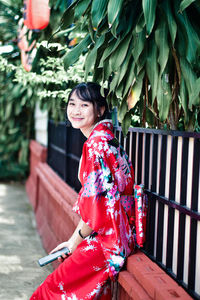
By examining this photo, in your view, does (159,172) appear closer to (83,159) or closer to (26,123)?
(83,159)

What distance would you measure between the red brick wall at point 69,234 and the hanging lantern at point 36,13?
2.07 metres

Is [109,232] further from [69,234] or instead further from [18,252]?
[18,252]

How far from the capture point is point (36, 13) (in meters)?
5.32

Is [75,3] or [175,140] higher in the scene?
[75,3]

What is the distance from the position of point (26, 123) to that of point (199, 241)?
9857 millimetres

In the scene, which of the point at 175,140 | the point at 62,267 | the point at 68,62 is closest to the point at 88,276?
the point at 62,267

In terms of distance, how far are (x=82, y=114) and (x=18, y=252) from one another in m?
3.17

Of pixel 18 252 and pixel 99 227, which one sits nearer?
pixel 99 227

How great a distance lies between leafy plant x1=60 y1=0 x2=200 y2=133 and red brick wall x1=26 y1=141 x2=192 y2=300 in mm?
874

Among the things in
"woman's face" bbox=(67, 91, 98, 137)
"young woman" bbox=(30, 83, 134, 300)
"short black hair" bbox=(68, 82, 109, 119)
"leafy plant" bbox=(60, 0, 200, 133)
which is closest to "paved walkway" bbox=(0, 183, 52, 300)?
"young woman" bbox=(30, 83, 134, 300)

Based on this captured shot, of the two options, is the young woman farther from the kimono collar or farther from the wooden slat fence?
the wooden slat fence

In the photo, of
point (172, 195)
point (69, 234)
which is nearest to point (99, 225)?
point (172, 195)

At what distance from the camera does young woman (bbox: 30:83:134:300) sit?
8.54 feet

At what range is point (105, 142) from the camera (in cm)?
Result: 272
